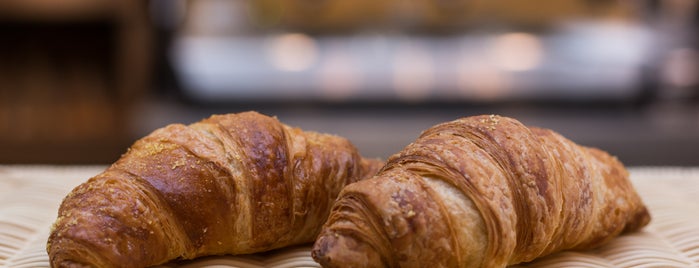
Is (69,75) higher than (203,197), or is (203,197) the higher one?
(203,197)

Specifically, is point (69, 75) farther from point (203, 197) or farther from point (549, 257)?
point (549, 257)

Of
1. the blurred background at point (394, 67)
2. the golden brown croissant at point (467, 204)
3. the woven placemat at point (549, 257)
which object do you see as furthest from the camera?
the blurred background at point (394, 67)

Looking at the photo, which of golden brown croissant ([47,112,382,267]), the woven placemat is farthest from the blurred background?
golden brown croissant ([47,112,382,267])

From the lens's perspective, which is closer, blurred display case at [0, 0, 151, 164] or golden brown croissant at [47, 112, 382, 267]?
golden brown croissant at [47, 112, 382, 267]

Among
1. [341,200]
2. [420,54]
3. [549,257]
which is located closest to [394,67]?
[420,54]

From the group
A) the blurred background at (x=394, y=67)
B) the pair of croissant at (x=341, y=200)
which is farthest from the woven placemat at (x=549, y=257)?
the blurred background at (x=394, y=67)

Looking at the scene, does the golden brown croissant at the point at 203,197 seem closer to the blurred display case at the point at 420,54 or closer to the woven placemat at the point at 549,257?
the woven placemat at the point at 549,257

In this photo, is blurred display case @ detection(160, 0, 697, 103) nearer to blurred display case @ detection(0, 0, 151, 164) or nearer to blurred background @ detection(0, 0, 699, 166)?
blurred background @ detection(0, 0, 699, 166)

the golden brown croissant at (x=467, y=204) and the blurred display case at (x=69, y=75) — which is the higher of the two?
the golden brown croissant at (x=467, y=204)
